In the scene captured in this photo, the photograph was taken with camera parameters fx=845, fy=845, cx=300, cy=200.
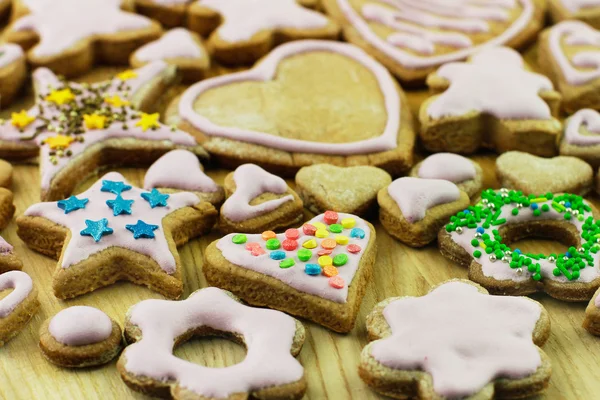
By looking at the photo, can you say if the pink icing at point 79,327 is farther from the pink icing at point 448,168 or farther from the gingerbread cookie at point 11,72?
the gingerbread cookie at point 11,72

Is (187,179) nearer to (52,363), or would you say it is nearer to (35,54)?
(52,363)

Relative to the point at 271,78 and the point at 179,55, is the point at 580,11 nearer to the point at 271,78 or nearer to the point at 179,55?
A: the point at 271,78

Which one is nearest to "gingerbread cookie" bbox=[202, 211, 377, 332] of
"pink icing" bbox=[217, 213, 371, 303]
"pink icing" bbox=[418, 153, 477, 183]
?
"pink icing" bbox=[217, 213, 371, 303]

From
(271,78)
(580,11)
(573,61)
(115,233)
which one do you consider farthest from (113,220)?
(580,11)

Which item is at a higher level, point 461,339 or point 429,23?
point 429,23

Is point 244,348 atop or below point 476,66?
below

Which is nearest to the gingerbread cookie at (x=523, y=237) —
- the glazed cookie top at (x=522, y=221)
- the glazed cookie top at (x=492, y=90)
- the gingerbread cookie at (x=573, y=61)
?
the glazed cookie top at (x=522, y=221)


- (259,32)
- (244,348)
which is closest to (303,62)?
(259,32)
